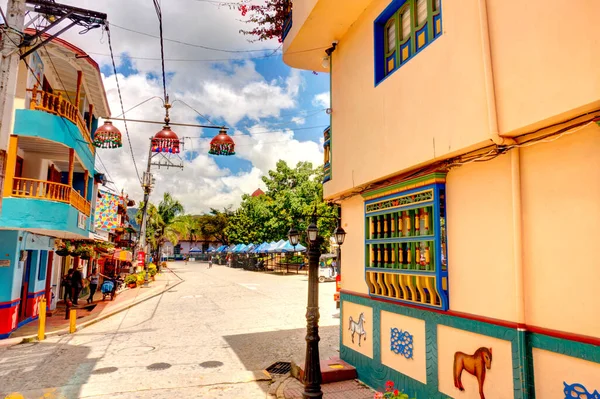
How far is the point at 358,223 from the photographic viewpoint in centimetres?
798

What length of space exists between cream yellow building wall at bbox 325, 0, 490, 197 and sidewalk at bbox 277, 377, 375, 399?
373 centimetres

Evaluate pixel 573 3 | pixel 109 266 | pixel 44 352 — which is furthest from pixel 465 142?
pixel 109 266

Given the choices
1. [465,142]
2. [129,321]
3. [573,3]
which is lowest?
[129,321]

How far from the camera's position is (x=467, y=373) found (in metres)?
4.84

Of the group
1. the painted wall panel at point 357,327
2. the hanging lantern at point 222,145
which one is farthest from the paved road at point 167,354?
the hanging lantern at point 222,145

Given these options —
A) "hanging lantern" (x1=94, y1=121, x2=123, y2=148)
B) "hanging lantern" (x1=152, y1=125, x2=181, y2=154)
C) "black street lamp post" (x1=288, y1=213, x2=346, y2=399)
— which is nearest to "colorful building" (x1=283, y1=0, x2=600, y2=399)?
"black street lamp post" (x1=288, y1=213, x2=346, y2=399)

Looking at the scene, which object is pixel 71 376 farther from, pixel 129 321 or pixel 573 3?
pixel 573 3

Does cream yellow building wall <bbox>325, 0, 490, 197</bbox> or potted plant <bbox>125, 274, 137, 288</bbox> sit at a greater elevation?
cream yellow building wall <bbox>325, 0, 490, 197</bbox>

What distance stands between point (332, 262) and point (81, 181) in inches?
845

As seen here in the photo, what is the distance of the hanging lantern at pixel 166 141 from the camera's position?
11375 millimetres

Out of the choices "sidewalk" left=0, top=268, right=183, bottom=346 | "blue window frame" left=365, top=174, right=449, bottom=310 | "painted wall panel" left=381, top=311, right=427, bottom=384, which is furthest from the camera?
"sidewalk" left=0, top=268, right=183, bottom=346

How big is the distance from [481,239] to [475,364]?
150 cm

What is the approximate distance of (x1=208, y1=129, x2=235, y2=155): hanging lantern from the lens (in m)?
11.6

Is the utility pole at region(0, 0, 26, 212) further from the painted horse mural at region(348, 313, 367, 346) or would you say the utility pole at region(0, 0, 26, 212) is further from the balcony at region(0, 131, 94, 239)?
the painted horse mural at region(348, 313, 367, 346)
